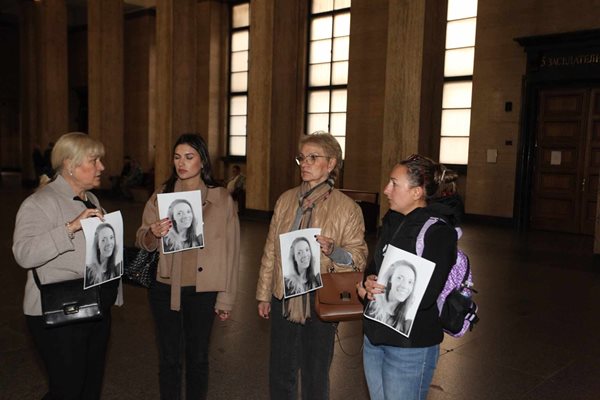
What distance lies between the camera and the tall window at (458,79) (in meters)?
14.7

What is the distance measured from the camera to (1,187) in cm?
2212

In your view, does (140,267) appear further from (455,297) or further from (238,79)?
(238,79)

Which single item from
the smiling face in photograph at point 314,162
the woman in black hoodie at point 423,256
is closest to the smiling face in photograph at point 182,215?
the smiling face in photograph at point 314,162

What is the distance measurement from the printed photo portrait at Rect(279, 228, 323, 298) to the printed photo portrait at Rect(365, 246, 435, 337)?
1.92ft

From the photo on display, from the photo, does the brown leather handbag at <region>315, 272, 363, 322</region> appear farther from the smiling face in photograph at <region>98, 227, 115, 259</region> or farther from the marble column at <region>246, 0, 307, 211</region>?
the marble column at <region>246, 0, 307, 211</region>

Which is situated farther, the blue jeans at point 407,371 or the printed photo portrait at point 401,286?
the blue jeans at point 407,371

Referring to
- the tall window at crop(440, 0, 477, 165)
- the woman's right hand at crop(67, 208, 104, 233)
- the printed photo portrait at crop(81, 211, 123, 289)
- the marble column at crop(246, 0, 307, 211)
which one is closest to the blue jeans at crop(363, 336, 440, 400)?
the printed photo portrait at crop(81, 211, 123, 289)

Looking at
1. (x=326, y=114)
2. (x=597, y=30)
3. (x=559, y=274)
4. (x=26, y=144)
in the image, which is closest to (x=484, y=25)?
(x=597, y=30)

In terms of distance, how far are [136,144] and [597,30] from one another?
61.3 ft

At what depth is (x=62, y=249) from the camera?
102 inches

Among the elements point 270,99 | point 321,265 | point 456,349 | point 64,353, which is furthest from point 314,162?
point 270,99

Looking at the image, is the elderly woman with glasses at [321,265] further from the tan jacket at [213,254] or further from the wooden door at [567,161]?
the wooden door at [567,161]

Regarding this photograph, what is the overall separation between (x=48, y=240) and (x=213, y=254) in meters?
0.95

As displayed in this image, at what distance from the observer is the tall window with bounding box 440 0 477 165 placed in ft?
48.3
